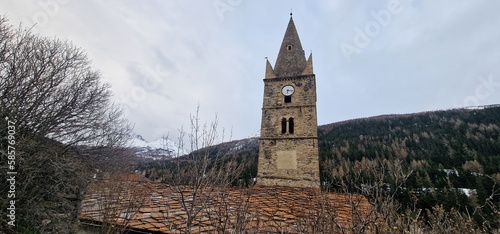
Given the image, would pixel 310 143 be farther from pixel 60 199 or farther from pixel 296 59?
pixel 60 199

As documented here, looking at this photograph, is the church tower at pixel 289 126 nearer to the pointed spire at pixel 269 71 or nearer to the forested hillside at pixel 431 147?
the pointed spire at pixel 269 71

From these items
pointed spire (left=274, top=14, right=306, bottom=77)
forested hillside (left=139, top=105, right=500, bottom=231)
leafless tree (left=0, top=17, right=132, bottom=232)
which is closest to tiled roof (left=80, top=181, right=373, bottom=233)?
leafless tree (left=0, top=17, right=132, bottom=232)

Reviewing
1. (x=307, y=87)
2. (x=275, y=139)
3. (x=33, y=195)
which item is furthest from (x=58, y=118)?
(x=307, y=87)

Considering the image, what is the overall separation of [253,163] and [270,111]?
74.3 ft

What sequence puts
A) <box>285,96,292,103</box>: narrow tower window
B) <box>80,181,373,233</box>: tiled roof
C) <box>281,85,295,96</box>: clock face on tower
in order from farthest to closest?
<box>281,85,295,96</box>: clock face on tower → <box>285,96,292,103</box>: narrow tower window → <box>80,181,373,233</box>: tiled roof

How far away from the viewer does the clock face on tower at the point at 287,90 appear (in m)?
16.4

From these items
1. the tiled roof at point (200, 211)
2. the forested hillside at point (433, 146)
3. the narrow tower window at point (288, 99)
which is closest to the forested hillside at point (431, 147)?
the forested hillside at point (433, 146)

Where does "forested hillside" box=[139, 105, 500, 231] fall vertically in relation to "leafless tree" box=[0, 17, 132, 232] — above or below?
above

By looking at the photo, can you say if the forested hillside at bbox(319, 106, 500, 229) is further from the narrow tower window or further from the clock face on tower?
the clock face on tower

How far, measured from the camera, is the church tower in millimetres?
14312

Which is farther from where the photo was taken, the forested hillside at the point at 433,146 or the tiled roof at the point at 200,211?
the forested hillside at the point at 433,146

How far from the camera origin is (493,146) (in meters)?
53.5

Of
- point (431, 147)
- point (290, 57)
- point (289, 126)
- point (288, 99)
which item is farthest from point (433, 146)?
point (289, 126)

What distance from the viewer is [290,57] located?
18.1 meters
